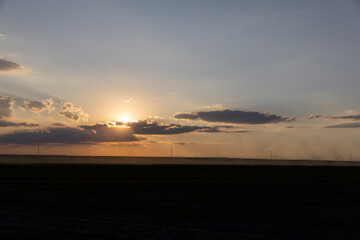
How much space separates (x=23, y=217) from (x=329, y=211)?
16897mm

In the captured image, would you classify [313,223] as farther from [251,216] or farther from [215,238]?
[215,238]

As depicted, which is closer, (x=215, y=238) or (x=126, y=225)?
(x=215, y=238)

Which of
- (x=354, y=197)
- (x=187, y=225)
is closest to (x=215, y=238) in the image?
(x=187, y=225)

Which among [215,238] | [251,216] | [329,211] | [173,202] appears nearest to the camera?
[215,238]

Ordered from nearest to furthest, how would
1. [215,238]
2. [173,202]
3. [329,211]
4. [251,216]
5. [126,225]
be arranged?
[215,238]
[126,225]
[251,216]
[329,211]
[173,202]

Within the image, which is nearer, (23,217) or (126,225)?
(126,225)

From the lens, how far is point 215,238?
47.2ft

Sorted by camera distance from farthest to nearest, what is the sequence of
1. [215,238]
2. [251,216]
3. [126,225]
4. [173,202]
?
1. [173,202]
2. [251,216]
3. [126,225]
4. [215,238]

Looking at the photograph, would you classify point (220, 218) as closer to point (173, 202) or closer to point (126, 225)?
point (126, 225)

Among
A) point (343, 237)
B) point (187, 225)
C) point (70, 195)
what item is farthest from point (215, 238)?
point (70, 195)

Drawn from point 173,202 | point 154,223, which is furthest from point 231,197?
point 154,223

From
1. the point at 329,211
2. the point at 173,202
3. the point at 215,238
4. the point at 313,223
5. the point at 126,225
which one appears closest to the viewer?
the point at 215,238

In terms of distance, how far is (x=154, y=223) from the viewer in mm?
17469

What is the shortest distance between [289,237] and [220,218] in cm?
457
